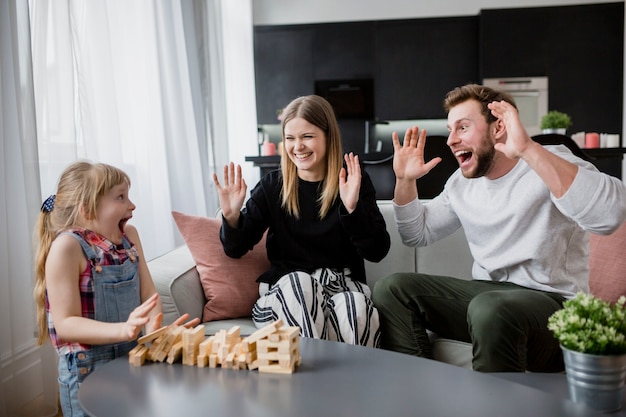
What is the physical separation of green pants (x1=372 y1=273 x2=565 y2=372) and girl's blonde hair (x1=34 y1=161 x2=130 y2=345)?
2.73 feet

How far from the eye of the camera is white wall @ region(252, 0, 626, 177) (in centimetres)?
681

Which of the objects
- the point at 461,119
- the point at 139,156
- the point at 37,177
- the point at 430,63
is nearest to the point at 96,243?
the point at 37,177

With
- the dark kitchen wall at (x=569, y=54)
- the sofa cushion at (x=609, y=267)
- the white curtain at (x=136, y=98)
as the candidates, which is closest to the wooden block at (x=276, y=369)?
the sofa cushion at (x=609, y=267)

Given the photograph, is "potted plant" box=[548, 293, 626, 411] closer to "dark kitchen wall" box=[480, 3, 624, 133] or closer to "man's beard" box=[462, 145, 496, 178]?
"man's beard" box=[462, 145, 496, 178]

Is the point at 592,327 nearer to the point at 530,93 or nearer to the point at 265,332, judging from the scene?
the point at 265,332

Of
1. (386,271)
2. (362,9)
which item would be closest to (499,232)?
(386,271)

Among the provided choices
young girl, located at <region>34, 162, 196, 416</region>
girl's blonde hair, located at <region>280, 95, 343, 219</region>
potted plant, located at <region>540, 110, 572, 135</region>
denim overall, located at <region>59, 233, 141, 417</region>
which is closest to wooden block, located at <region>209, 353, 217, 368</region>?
young girl, located at <region>34, 162, 196, 416</region>

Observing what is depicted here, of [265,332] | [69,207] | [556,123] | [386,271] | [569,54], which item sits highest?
[569,54]

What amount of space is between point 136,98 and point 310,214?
1396 millimetres

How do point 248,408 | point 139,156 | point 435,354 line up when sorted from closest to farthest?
point 248,408
point 435,354
point 139,156

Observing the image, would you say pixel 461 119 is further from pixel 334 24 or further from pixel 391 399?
pixel 334 24

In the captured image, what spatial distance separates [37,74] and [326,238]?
110cm

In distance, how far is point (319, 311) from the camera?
1.78 metres

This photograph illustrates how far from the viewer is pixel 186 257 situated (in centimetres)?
224
